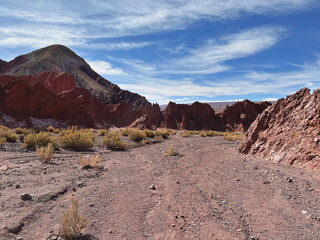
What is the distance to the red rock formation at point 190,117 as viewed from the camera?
230 ft

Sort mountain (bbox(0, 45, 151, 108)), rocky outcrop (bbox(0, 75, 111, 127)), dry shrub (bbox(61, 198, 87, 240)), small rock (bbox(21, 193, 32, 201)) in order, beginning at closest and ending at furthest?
1. dry shrub (bbox(61, 198, 87, 240))
2. small rock (bbox(21, 193, 32, 201))
3. rocky outcrop (bbox(0, 75, 111, 127))
4. mountain (bbox(0, 45, 151, 108))

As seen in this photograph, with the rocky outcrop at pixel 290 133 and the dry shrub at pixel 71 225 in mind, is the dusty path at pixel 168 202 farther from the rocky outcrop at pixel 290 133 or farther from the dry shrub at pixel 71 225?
the rocky outcrop at pixel 290 133

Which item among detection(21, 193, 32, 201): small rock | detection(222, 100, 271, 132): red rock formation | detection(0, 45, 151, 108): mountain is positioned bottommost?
detection(21, 193, 32, 201): small rock

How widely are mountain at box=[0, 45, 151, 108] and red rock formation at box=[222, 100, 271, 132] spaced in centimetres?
5137

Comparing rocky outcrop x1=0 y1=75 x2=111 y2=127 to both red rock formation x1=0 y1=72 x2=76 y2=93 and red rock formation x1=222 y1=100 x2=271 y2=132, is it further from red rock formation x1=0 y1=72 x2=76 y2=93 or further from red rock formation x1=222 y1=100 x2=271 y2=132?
red rock formation x1=222 y1=100 x2=271 y2=132

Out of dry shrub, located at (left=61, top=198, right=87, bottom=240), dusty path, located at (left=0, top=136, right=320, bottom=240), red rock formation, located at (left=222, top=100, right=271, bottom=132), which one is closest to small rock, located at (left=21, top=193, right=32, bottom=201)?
dusty path, located at (left=0, top=136, right=320, bottom=240)

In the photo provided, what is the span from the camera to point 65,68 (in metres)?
105

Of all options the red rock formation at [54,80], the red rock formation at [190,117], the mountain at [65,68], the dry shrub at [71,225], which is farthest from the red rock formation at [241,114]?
the dry shrub at [71,225]

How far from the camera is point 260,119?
43.4ft

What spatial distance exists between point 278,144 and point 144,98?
116 meters

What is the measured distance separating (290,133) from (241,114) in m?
63.6

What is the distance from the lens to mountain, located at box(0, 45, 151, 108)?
9189 cm

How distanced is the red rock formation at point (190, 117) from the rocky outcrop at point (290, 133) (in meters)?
55.5

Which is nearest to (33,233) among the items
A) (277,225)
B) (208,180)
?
(277,225)
